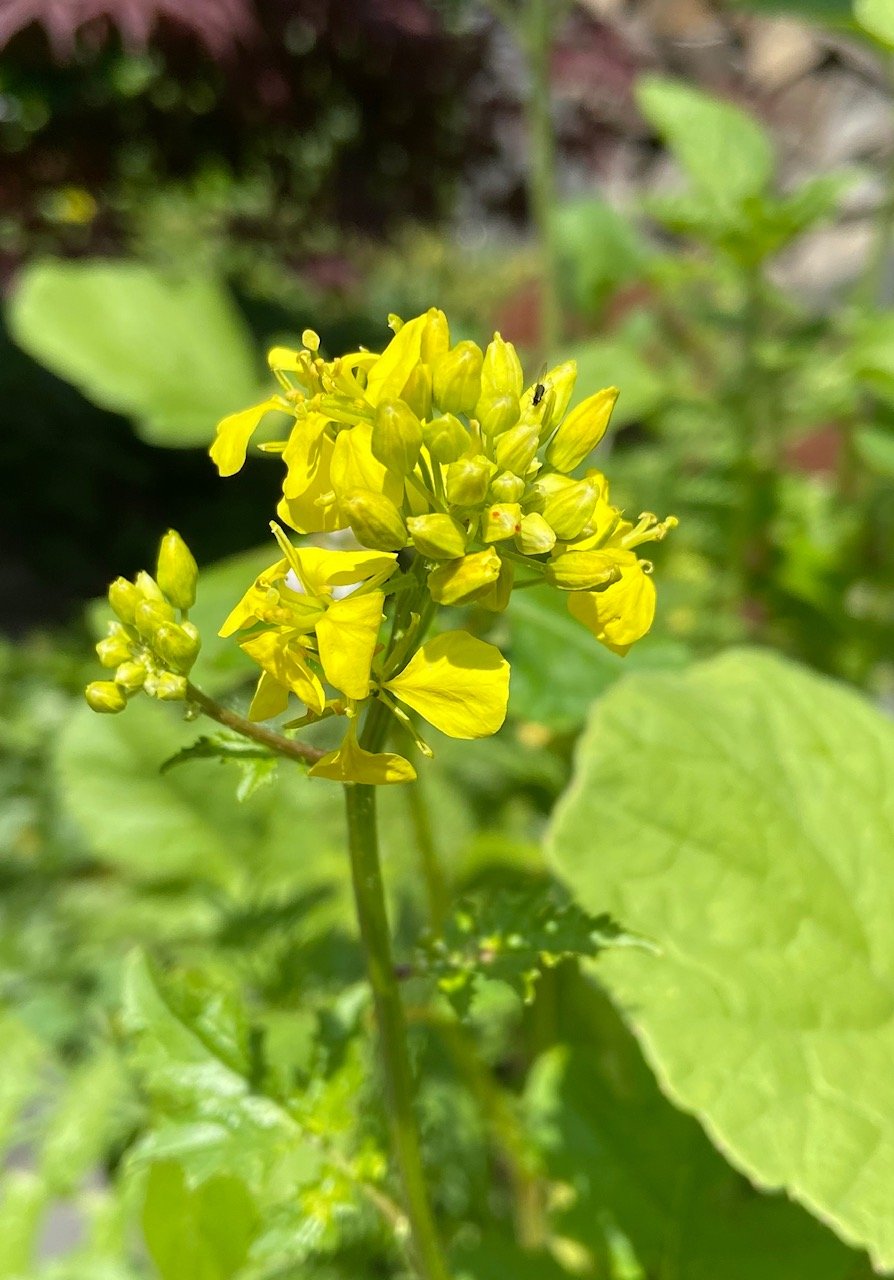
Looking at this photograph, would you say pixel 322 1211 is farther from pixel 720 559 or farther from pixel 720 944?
pixel 720 559

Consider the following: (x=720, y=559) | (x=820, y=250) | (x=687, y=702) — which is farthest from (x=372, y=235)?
(x=820, y=250)

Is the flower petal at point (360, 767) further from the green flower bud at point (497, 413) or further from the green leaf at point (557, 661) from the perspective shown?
the green leaf at point (557, 661)

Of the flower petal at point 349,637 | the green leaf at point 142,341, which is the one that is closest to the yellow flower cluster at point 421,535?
the flower petal at point 349,637

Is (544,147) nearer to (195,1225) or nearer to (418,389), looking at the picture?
(418,389)

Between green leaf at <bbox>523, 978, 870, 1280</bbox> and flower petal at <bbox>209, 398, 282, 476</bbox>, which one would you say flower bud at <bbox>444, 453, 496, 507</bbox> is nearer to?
flower petal at <bbox>209, 398, 282, 476</bbox>

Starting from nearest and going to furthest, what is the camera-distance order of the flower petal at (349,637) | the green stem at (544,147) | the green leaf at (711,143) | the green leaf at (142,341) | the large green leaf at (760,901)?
the flower petal at (349,637) < the large green leaf at (760,901) < the green leaf at (711,143) < the green stem at (544,147) < the green leaf at (142,341)

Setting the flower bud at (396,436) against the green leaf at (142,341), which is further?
the green leaf at (142,341)

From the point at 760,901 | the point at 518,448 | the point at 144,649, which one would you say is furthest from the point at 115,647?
the point at 760,901

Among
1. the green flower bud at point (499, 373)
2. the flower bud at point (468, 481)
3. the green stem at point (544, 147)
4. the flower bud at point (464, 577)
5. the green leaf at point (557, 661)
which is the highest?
the green flower bud at point (499, 373)

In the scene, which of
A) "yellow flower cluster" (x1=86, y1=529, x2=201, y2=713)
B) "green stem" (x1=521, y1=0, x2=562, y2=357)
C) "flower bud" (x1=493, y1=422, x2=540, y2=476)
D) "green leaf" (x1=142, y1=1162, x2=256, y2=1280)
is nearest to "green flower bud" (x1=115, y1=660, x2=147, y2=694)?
"yellow flower cluster" (x1=86, y1=529, x2=201, y2=713)
